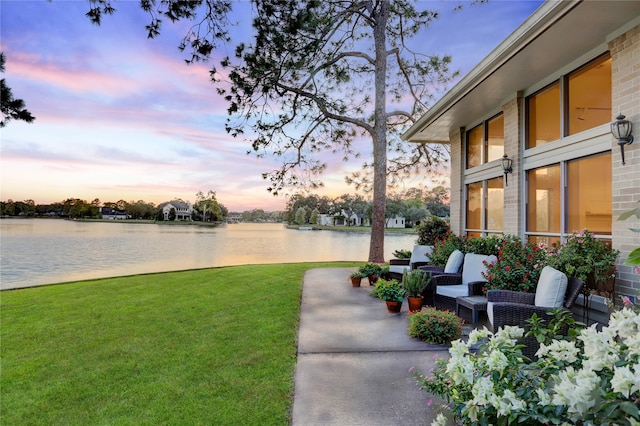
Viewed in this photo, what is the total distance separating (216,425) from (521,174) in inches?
247

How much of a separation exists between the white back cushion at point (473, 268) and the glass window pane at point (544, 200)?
1105 millimetres

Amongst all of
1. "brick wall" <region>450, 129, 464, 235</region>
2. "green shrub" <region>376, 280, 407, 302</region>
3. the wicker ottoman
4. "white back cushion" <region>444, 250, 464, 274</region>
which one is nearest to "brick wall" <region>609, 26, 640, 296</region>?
the wicker ottoman

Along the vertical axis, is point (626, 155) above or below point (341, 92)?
below

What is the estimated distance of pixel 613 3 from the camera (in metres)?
3.61

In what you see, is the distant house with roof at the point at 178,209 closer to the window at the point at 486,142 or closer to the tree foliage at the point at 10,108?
the window at the point at 486,142

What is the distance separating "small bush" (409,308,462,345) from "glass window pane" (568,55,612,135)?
336cm

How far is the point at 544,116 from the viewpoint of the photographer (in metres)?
5.87

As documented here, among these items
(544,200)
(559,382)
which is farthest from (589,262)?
(559,382)

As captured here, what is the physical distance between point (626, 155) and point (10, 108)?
759 centimetres

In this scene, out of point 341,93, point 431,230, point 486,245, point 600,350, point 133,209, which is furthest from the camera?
point 133,209

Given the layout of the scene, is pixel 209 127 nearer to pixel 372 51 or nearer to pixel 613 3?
pixel 372 51

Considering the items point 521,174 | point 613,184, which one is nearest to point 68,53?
point 521,174

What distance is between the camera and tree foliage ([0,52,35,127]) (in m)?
4.35

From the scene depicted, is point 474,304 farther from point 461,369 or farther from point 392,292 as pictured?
point 461,369
